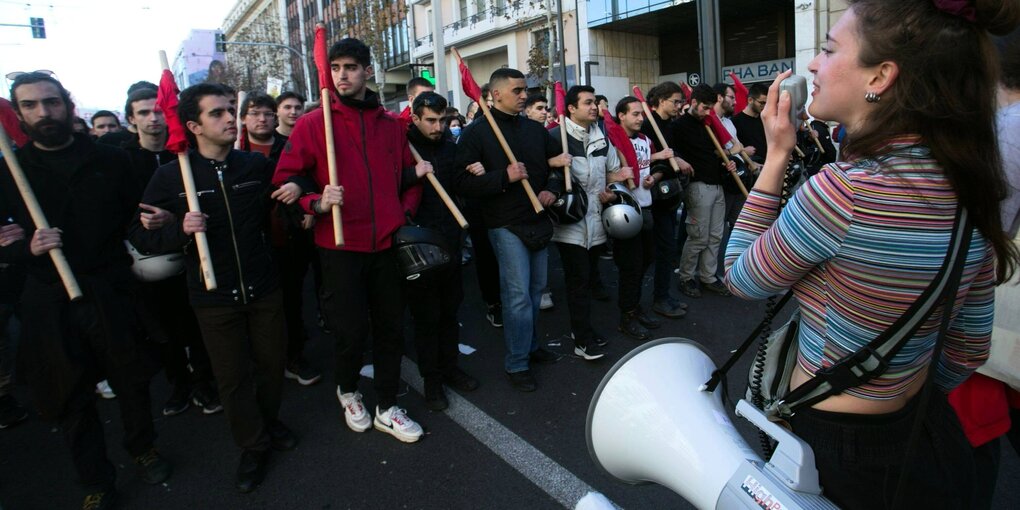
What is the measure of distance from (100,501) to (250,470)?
681 millimetres

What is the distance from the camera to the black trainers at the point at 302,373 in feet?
13.7

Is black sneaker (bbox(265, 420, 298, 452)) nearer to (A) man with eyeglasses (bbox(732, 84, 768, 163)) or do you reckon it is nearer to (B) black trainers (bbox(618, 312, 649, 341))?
(B) black trainers (bbox(618, 312, 649, 341))

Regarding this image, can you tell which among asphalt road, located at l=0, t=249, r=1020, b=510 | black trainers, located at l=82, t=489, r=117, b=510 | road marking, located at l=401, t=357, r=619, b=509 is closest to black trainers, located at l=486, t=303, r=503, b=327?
asphalt road, located at l=0, t=249, r=1020, b=510

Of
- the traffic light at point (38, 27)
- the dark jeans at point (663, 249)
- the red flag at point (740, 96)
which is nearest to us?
the dark jeans at point (663, 249)

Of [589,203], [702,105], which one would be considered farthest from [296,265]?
[702,105]

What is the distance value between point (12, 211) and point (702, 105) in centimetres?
496

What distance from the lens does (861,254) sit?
1.14m

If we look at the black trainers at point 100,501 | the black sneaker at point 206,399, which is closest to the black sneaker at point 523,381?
the black sneaker at point 206,399

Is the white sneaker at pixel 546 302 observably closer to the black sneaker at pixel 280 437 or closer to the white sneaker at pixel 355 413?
the white sneaker at pixel 355 413

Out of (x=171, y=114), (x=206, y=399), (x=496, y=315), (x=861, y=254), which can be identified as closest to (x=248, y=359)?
(x=206, y=399)

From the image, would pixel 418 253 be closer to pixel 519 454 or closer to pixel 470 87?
pixel 519 454

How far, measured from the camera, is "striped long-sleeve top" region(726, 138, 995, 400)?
3.64 ft

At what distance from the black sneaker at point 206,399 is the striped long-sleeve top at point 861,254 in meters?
3.56

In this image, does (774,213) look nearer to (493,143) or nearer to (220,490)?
(493,143)
